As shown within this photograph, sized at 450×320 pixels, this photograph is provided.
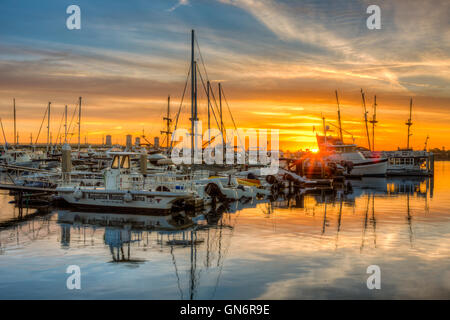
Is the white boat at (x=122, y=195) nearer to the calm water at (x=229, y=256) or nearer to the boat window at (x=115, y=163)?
the boat window at (x=115, y=163)

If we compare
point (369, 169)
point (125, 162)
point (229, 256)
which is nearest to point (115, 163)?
point (125, 162)

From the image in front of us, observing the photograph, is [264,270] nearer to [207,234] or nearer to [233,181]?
[207,234]

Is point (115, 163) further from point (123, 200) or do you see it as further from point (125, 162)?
point (123, 200)

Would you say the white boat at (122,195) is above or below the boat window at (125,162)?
below

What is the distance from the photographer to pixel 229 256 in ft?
56.4

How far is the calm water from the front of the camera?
13.1 metres

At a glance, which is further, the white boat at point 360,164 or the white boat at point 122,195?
the white boat at point 360,164

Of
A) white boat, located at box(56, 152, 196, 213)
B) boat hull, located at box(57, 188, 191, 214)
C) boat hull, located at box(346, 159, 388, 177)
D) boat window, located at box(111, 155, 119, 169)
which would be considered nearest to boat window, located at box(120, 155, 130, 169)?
white boat, located at box(56, 152, 196, 213)

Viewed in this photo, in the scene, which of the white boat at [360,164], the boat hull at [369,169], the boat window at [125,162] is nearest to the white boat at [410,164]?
the white boat at [360,164]

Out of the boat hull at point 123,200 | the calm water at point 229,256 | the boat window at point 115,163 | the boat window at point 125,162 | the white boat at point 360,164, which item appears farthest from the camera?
the white boat at point 360,164

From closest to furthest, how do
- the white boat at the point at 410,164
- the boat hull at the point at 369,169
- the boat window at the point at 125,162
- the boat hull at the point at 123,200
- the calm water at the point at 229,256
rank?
the calm water at the point at 229,256, the boat hull at the point at 123,200, the boat window at the point at 125,162, the boat hull at the point at 369,169, the white boat at the point at 410,164

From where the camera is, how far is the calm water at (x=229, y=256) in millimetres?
13109

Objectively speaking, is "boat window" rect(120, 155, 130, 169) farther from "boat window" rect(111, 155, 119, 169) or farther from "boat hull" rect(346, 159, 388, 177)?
"boat hull" rect(346, 159, 388, 177)
